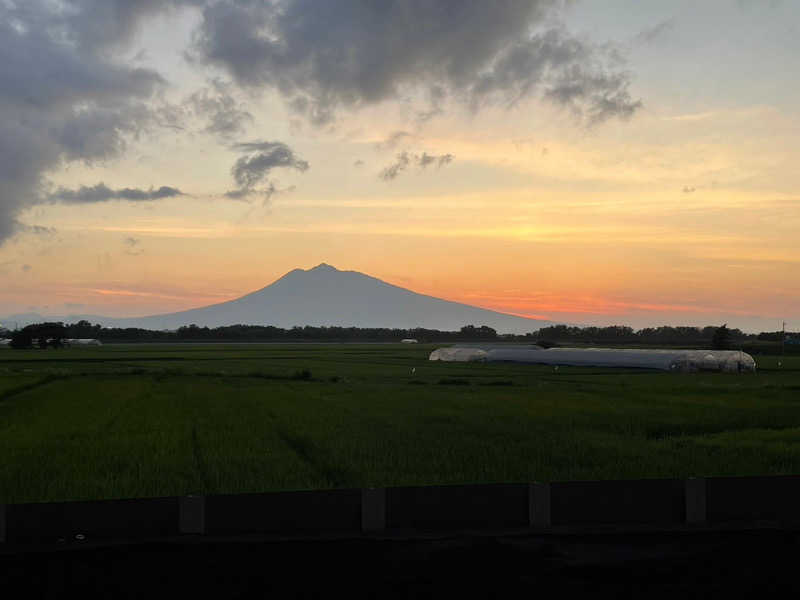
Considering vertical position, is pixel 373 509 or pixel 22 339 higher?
pixel 22 339

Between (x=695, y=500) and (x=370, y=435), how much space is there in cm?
1105

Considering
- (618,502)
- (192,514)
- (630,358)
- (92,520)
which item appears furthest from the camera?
(630,358)

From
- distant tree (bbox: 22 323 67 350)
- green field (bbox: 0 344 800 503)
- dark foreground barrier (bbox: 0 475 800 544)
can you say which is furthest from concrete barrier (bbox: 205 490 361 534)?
distant tree (bbox: 22 323 67 350)

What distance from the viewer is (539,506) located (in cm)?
1166

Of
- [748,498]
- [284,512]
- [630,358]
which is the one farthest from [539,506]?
[630,358]

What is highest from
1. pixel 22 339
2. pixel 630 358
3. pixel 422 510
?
pixel 22 339

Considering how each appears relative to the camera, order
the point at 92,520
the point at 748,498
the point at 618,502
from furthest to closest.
Result: the point at 748,498
the point at 618,502
the point at 92,520

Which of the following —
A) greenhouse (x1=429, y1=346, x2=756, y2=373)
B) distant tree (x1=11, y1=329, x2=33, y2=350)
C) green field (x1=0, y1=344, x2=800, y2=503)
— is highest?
distant tree (x1=11, y1=329, x2=33, y2=350)

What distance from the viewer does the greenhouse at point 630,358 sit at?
188 ft

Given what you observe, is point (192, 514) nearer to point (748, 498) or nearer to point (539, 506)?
point (539, 506)

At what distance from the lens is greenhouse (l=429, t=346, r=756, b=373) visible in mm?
57375

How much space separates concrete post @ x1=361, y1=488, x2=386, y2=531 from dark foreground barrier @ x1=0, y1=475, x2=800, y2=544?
1cm

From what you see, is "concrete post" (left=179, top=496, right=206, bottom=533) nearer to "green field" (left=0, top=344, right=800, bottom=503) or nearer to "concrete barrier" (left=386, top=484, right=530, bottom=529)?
"concrete barrier" (left=386, top=484, right=530, bottom=529)

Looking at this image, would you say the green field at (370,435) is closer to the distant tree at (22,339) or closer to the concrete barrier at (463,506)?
the concrete barrier at (463,506)
